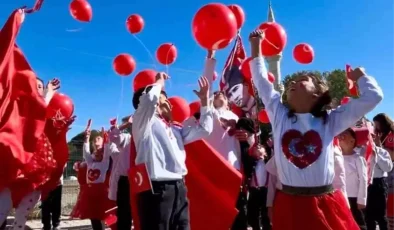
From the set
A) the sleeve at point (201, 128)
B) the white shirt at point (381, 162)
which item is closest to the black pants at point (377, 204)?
the white shirt at point (381, 162)

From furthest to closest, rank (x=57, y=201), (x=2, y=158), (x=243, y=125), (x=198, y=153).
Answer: (x=57, y=201), (x=243, y=125), (x=198, y=153), (x=2, y=158)

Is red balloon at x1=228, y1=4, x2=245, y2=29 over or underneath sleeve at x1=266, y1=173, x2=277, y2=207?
over

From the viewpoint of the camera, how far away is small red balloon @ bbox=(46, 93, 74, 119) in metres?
4.86

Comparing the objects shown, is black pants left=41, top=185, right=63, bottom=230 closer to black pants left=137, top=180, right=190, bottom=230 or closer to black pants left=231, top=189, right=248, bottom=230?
black pants left=231, top=189, right=248, bottom=230

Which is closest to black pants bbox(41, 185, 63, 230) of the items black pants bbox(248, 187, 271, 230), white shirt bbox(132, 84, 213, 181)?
black pants bbox(248, 187, 271, 230)

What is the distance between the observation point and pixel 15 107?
Result: 382 centimetres

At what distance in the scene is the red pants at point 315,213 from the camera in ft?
9.21

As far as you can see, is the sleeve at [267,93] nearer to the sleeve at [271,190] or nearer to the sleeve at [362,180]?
the sleeve at [271,190]

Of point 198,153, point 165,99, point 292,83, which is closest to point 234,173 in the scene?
point 198,153

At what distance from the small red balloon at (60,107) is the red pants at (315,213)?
2.78 metres

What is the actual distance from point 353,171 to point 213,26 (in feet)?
7.91

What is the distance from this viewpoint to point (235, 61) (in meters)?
7.19

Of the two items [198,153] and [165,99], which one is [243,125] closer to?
[198,153]

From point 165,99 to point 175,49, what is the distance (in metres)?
2.84
